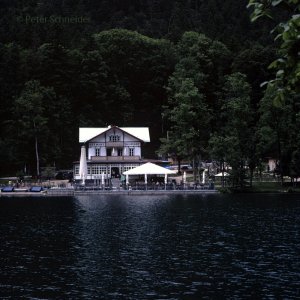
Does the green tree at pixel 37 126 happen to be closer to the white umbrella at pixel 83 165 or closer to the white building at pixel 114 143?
the white building at pixel 114 143

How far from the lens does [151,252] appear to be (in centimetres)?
3641

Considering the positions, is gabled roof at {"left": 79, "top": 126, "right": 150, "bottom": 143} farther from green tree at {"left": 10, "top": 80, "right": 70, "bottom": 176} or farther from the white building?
green tree at {"left": 10, "top": 80, "right": 70, "bottom": 176}

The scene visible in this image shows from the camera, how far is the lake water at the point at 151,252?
25.7m

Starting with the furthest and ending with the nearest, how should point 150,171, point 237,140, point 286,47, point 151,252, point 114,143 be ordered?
point 114,143 < point 237,140 < point 150,171 < point 151,252 < point 286,47

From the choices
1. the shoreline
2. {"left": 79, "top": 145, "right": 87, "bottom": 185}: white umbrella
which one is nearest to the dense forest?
the shoreline

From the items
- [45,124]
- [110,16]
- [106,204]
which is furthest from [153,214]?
[110,16]

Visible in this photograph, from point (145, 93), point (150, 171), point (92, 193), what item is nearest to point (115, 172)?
point (92, 193)

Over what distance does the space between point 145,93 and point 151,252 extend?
3956 inches

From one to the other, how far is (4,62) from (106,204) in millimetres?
59156

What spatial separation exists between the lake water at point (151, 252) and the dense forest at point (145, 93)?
26150mm

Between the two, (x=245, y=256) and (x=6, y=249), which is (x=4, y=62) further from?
(x=245, y=256)

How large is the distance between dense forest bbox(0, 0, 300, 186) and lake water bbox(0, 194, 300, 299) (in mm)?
26150

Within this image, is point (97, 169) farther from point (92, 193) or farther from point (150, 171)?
point (150, 171)

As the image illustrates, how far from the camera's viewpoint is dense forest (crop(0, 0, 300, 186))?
3634 inches
